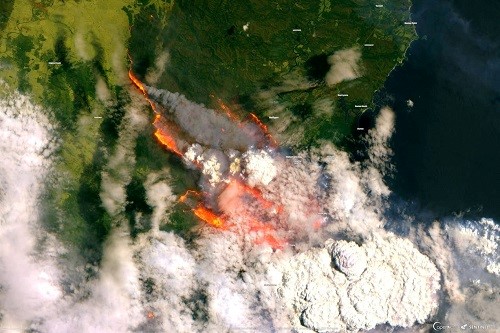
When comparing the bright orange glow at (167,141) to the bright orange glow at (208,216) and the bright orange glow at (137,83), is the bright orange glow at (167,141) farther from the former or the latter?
the bright orange glow at (208,216)

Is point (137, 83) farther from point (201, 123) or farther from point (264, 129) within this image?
point (264, 129)

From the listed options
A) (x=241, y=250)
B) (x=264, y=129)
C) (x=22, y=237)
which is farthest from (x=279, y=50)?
(x=22, y=237)

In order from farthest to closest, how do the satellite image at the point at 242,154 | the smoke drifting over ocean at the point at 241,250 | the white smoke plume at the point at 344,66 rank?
the white smoke plume at the point at 344,66 → the satellite image at the point at 242,154 → the smoke drifting over ocean at the point at 241,250

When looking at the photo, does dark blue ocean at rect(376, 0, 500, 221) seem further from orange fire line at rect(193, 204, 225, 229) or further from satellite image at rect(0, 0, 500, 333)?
orange fire line at rect(193, 204, 225, 229)

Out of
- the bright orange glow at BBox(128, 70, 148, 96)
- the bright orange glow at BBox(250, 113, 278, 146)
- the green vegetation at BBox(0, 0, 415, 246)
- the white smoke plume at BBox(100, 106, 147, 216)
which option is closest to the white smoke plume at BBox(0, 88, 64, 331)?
the green vegetation at BBox(0, 0, 415, 246)

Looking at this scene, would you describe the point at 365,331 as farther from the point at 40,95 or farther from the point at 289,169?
the point at 40,95

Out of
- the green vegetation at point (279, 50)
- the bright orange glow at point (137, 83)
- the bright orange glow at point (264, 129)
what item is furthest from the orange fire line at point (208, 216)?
the bright orange glow at point (137, 83)

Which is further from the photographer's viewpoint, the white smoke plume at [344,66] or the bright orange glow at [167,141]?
the white smoke plume at [344,66]
